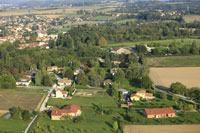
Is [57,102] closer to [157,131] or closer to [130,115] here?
[130,115]

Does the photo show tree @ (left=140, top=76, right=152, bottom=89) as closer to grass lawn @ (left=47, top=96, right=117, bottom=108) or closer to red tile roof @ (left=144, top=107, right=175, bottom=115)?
grass lawn @ (left=47, top=96, right=117, bottom=108)

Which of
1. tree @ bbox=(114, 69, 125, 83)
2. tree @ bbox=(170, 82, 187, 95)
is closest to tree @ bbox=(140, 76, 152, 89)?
tree @ bbox=(170, 82, 187, 95)

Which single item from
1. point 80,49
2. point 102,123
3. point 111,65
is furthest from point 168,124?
point 80,49

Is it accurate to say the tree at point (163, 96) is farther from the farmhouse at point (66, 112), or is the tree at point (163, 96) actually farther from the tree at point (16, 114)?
the tree at point (16, 114)

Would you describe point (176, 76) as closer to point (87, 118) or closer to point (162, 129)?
point (162, 129)

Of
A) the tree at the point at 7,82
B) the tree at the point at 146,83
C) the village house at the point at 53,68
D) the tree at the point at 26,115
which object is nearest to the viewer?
the tree at the point at 26,115

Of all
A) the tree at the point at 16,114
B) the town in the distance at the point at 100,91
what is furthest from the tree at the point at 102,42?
the tree at the point at 16,114
